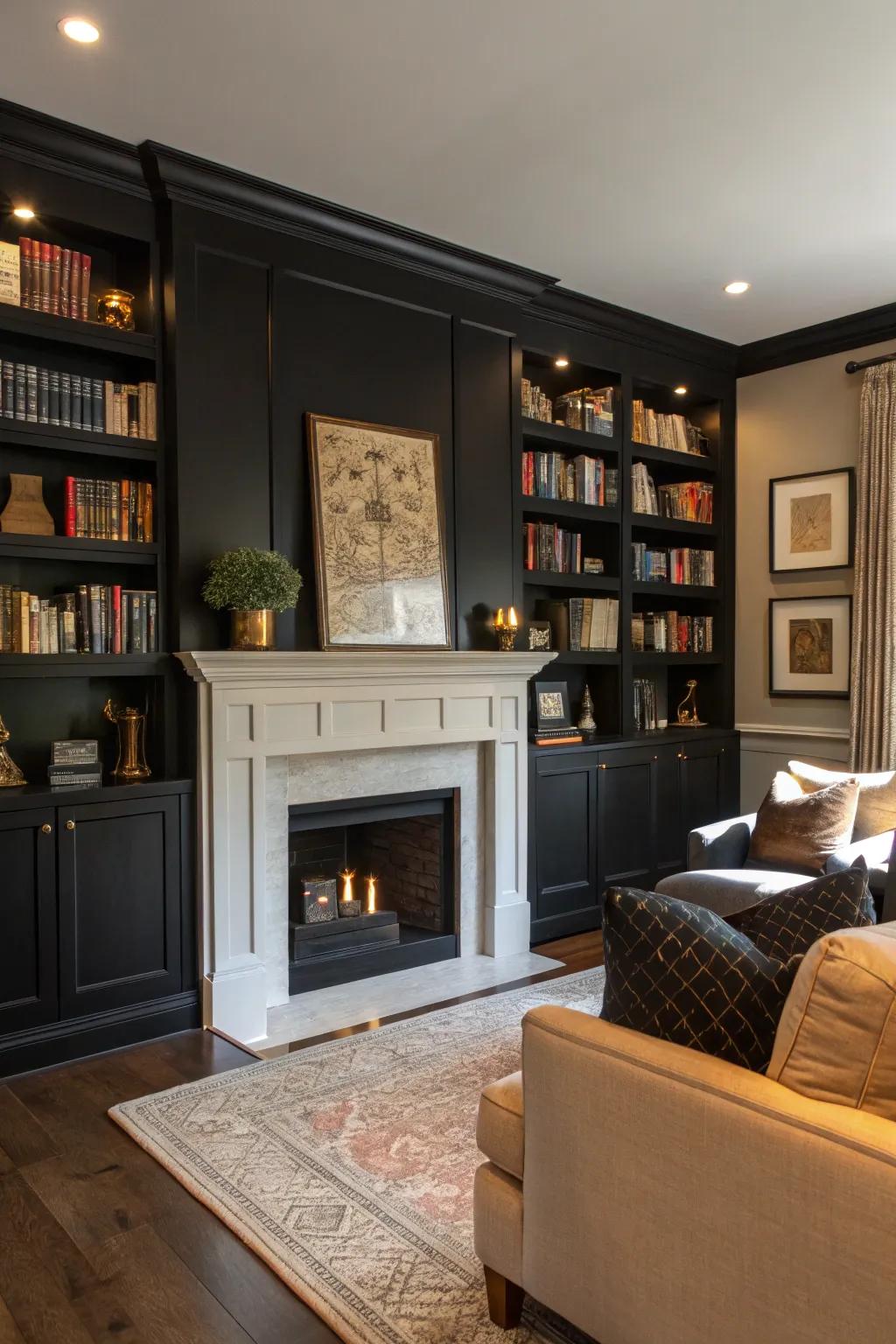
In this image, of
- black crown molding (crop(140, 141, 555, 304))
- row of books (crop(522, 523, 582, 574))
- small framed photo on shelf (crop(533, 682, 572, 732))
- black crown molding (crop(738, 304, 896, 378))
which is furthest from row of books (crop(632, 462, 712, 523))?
black crown molding (crop(140, 141, 555, 304))

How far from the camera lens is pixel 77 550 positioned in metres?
3.42

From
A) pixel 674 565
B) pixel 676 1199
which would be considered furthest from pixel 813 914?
pixel 674 565

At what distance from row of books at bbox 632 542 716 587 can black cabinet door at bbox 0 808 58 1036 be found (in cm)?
330

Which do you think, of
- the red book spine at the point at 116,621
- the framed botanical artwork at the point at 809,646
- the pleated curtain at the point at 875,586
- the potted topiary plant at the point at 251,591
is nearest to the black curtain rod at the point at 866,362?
the pleated curtain at the point at 875,586

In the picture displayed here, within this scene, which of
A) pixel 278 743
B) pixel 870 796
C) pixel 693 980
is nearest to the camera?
pixel 693 980

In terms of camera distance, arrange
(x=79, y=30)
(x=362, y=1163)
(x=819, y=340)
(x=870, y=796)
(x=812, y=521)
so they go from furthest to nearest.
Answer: (x=812, y=521) < (x=819, y=340) < (x=870, y=796) < (x=79, y=30) < (x=362, y=1163)

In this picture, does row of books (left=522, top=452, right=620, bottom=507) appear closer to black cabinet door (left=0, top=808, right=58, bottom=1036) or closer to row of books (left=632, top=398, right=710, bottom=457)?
row of books (left=632, top=398, right=710, bottom=457)

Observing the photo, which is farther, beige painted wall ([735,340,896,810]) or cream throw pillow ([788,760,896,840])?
beige painted wall ([735,340,896,810])

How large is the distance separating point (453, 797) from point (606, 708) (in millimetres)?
1237

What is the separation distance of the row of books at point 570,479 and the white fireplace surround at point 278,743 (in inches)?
38.3

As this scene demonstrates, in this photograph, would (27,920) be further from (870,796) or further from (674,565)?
(674,565)

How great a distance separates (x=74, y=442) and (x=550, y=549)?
94.5 inches

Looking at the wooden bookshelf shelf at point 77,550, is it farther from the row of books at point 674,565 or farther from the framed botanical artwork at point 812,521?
the framed botanical artwork at point 812,521

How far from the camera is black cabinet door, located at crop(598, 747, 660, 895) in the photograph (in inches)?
196
